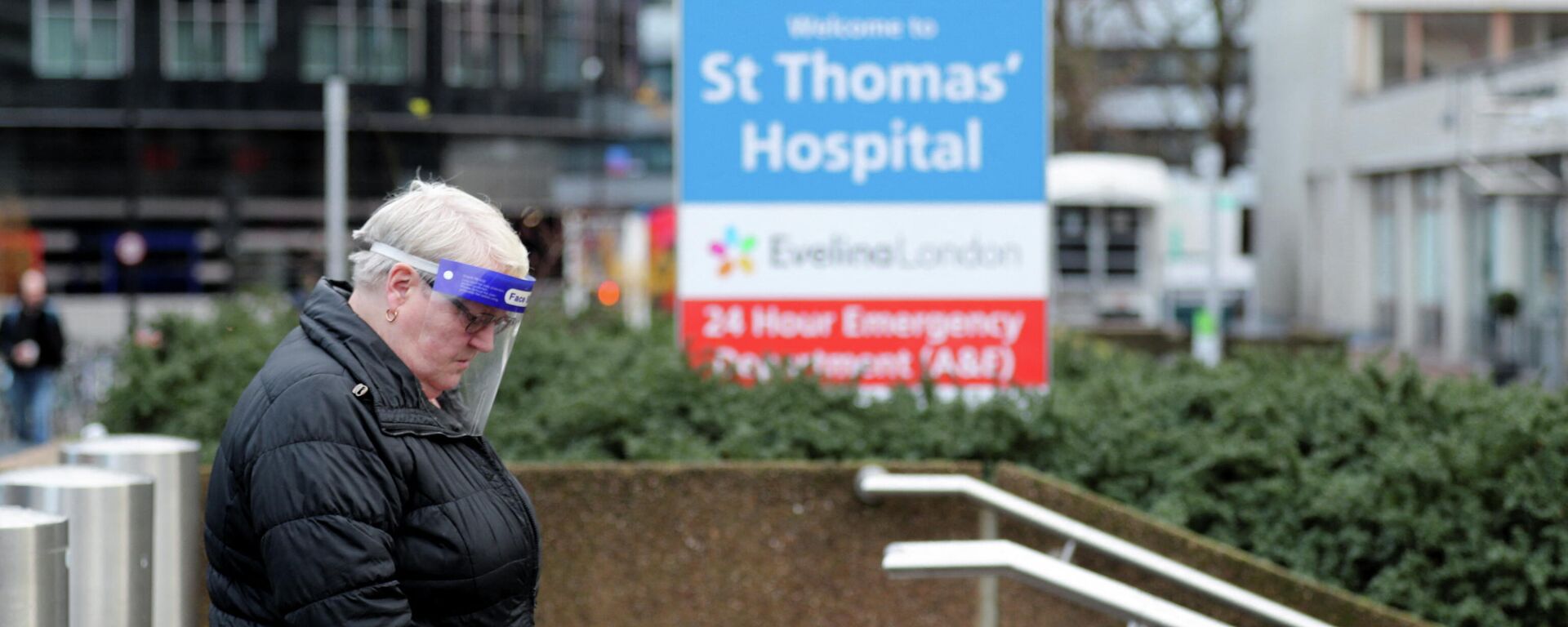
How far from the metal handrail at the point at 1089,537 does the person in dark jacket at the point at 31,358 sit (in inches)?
537

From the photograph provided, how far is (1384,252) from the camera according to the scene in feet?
114

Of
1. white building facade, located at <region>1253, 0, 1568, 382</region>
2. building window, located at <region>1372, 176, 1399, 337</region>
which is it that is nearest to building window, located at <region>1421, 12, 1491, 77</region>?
white building facade, located at <region>1253, 0, 1568, 382</region>

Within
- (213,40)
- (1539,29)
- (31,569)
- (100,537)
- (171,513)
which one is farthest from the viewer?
(213,40)

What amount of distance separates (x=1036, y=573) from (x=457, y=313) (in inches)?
69.0

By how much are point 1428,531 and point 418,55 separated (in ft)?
155

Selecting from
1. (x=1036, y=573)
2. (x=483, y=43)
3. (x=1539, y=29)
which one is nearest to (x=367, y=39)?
(x=483, y=43)

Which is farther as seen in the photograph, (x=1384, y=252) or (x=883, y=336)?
(x=1384, y=252)

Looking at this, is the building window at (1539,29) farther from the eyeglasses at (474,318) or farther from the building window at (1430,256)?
the eyeglasses at (474,318)

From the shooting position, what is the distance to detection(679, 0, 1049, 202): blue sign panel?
6.80 m

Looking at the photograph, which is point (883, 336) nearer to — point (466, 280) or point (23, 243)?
point (466, 280)

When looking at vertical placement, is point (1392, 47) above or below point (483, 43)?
below

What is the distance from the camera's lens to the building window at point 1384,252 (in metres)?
33.9

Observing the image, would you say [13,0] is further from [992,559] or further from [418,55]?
[992,559]

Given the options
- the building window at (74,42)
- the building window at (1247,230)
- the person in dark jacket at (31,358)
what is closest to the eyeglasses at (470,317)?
the person in dark jacket at (31,358)
